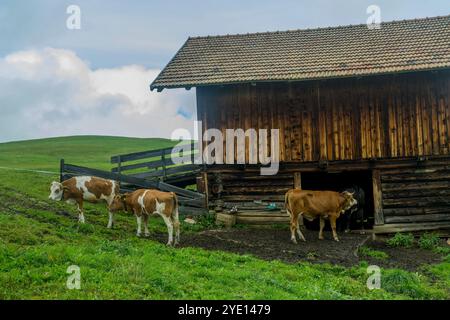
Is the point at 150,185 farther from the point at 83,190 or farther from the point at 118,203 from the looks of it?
the point at 118,203

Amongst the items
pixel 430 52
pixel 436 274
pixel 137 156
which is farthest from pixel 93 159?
pixel 436 274

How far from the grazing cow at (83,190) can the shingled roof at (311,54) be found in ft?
14.8

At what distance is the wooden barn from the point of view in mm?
18719

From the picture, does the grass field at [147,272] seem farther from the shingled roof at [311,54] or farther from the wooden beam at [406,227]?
the shingled roof at [311,54]

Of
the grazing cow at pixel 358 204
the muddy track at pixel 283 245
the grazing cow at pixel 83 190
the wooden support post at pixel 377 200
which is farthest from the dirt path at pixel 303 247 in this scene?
the grazing cow at pixel 83 190

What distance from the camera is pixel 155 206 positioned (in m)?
15.2

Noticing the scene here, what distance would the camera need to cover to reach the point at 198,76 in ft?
65.6

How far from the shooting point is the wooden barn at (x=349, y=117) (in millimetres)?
18719

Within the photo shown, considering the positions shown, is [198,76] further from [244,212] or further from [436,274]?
[436,274]

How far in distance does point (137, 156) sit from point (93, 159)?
94.6ft

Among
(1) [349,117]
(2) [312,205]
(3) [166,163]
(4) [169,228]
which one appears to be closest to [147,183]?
(3) [166,163]

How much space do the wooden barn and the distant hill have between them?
82.2ft

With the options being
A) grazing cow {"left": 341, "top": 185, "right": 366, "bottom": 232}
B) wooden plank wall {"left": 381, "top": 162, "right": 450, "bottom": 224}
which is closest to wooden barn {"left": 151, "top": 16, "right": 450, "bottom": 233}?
wooden plank wall {"left": 381, "top": 162, "right": 450, "bottom": 224}

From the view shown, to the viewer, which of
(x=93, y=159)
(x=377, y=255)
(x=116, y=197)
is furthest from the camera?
(x=93, y=159)
